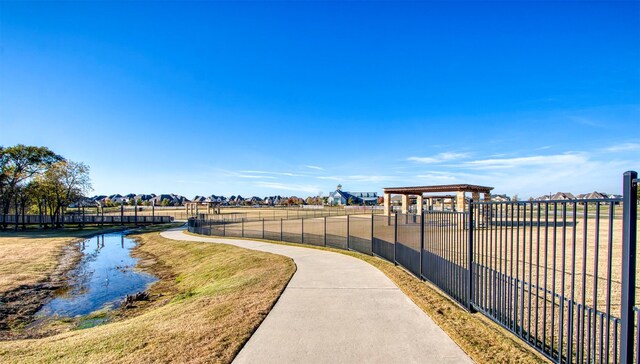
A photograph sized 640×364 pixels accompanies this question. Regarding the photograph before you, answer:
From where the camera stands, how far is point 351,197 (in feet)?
490

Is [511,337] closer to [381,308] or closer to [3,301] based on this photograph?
[381,308]

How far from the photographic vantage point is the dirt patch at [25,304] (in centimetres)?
853

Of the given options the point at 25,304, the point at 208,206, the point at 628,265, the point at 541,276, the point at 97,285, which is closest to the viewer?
the point at 628,265

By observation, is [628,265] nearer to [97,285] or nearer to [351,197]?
[97,285]

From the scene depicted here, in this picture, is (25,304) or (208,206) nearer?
(25,304)

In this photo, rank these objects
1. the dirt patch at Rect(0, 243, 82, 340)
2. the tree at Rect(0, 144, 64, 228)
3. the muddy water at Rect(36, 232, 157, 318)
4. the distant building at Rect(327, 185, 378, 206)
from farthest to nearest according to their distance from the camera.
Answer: the distant building at Rect(327, 185, 378, 206), the tree at Rect(0, 144, 64, 228), the muddy water at Rect(36, 232, 157, 318), the dirt patch at Rect(0, 243, 82, 340)

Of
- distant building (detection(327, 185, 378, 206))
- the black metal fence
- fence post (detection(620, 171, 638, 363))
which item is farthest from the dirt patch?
distant building (detection(327, 185, 378, 206))

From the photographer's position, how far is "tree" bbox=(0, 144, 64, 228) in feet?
143

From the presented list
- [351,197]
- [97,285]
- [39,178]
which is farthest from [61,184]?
[351,197]

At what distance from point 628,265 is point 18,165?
196 ft

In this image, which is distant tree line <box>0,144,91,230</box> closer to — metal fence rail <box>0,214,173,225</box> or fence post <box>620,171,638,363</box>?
metal fence rail <box>0,214,173,225</box>

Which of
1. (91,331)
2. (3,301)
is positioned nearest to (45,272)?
(3,301)

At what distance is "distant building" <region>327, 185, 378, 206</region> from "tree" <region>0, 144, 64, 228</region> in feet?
345

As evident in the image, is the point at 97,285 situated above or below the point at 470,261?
below
